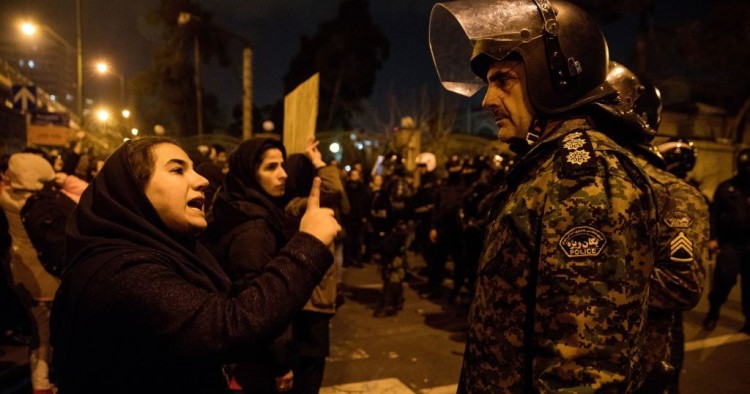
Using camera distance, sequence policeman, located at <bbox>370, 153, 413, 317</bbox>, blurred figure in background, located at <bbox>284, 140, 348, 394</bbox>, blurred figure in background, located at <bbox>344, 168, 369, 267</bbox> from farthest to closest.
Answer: blurred figure in background, located at <bbox>344, 168, 369, 267</bbox>, policeman, located at <bbox>370, 153, 413, 317</bbox>, blurred figure in background, located at <bbox>284, 140, 348, 394</bbox>

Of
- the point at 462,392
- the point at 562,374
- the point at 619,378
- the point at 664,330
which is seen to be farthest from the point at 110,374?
the point at 664,330

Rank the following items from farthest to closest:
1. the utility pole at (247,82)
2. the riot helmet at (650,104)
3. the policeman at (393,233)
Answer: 1. the utility pole at (247,82)
2. the policeman at (393,233)
3. the riot helmet at (650,104)

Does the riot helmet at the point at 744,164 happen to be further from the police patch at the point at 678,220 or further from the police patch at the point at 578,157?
the police patch at the point at 578,157

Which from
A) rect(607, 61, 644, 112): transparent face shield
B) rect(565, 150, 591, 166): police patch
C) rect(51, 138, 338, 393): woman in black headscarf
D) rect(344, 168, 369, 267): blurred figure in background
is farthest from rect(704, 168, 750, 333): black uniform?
rect(344, 168, 369, 267): blurred figure in background

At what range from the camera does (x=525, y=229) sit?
1.53 m

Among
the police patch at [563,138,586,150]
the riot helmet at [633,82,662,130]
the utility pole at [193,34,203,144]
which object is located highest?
the utility pole at [193,34,203,144]

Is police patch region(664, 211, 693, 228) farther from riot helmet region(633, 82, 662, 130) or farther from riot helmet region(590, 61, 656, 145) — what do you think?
riot helmet region(633, 82, 662, 130)

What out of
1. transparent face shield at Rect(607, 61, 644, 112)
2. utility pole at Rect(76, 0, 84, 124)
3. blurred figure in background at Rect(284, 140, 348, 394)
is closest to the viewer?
blurred figure in background at Rect(284, 140, 348, 394)

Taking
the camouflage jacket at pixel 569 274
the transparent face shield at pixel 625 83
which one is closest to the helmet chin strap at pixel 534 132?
the camouflage jacket at pixel 569 274

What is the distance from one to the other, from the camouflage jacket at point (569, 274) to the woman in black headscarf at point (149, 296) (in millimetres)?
612

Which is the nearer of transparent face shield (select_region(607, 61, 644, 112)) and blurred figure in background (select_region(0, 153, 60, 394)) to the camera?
transparent face shield (select_region(607, 61, 644, 112))

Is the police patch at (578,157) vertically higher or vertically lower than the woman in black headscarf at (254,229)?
higher

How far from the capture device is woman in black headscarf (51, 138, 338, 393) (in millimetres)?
1449

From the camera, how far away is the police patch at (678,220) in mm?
2545
